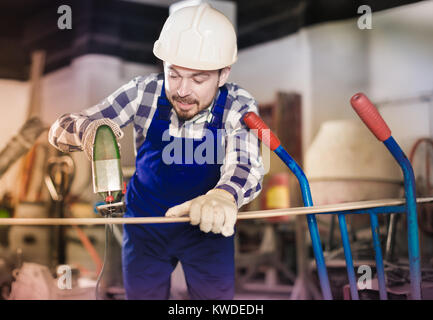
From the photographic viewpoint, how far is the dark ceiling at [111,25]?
2.44m

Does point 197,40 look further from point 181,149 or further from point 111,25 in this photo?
point 111,25

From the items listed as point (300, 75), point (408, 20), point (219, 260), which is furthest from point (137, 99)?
point (300, 75)

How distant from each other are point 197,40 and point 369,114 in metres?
0.45

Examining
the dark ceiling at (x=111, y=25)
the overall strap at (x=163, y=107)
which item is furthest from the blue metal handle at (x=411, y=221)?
the dark ceiling at (x=111, y=25)

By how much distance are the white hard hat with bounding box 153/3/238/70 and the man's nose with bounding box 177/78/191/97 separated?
4 cm

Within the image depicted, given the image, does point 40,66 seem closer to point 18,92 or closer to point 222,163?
point 18,92

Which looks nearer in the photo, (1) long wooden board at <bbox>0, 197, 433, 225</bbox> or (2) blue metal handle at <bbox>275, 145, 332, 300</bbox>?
(1) long wooden board at <bbox>0, 197, 433, 225</bbox>

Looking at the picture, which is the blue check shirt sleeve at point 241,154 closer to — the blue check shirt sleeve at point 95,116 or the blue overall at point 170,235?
the blue overall at point 170,235

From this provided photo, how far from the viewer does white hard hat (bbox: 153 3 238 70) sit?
3.73 feet

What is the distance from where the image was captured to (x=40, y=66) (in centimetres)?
265

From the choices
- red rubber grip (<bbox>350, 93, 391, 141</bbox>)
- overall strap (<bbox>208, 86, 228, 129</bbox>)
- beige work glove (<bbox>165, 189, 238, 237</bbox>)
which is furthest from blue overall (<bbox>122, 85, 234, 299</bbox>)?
red rubber grip (<bbox>350, 93, 391, 141</bbox>)

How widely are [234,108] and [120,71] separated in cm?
166

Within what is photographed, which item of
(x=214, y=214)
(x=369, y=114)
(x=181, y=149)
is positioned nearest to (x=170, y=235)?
(x=181, y=149)
